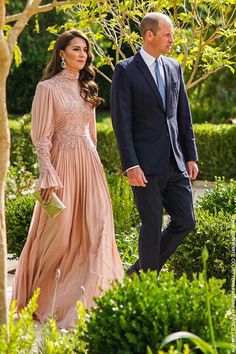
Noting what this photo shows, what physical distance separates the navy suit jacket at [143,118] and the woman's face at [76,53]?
0.34 metres

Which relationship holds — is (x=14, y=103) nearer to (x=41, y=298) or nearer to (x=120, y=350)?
(x=41, y=298)

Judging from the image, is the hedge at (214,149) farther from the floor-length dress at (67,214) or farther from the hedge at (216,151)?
the floor-length dress at (67,214)

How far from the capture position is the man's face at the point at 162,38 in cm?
620

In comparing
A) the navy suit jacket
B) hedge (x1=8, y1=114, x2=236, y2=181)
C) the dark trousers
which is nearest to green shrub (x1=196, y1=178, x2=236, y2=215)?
the dark trousers

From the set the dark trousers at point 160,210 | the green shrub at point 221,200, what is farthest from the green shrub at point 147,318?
the green shrub at point 221,200

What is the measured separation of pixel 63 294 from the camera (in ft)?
21.1

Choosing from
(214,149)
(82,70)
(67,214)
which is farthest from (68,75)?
(214,149)

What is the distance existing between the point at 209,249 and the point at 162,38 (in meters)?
1.52

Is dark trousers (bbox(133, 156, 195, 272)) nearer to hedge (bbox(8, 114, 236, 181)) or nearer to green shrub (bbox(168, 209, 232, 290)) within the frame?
green shrub (bbox(168, 209, 232, 290))

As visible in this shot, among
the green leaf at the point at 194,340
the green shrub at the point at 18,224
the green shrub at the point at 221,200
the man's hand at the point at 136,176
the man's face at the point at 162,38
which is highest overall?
the man's face at the point at 162,38

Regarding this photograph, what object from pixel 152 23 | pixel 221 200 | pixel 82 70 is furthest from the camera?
pixel 221 200

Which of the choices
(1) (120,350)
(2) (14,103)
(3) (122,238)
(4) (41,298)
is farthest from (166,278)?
(2) (14,103)

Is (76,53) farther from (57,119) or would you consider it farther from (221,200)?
(221,200)

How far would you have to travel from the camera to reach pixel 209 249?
696 centimetres
